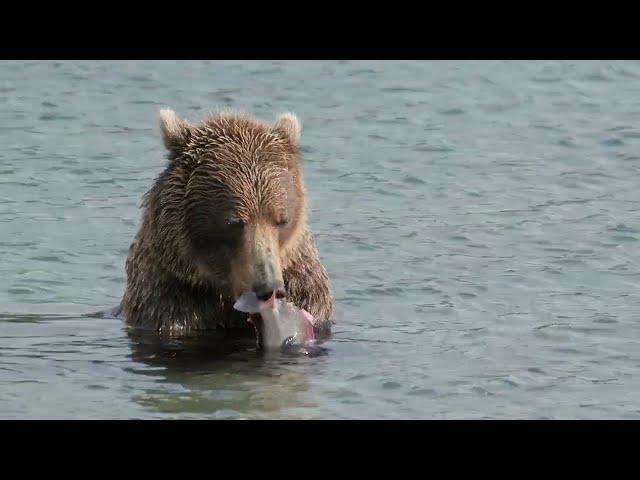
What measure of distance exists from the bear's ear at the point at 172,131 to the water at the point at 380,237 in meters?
1.33

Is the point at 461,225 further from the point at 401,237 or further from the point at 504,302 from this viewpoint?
the point at 504,302

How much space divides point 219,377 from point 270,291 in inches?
34.1

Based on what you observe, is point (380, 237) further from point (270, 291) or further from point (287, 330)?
point (270, 291)

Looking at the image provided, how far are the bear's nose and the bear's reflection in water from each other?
23.7 inches

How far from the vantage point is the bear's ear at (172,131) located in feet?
34.1

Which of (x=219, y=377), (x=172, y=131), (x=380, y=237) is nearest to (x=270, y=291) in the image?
(x=219, y=377)

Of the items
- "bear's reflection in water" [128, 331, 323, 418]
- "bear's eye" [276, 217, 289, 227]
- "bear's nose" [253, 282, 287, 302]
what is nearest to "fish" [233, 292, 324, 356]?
"bear's reflection in water" [128, 331, 323, 418]

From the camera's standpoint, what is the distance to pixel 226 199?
9.90 meters

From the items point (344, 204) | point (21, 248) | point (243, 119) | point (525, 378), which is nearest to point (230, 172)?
point (243, 119)

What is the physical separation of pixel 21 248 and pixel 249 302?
4.26m

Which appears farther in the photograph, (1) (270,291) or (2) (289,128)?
(2) (289,128)

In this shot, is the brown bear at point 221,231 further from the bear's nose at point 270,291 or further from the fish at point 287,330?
the fish at point 287,330

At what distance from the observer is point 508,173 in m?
15.7
